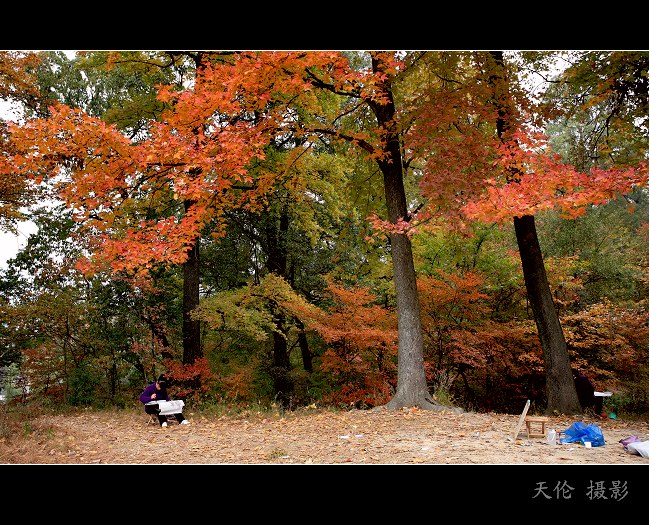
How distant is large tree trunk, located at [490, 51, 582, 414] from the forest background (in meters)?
0.05

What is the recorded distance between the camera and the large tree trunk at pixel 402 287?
7.03 metres

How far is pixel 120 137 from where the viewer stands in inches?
263

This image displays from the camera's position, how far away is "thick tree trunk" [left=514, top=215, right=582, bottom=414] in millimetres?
7156

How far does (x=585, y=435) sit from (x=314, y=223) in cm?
731

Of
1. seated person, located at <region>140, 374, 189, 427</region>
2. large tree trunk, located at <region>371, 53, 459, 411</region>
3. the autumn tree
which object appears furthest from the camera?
the autumn tree

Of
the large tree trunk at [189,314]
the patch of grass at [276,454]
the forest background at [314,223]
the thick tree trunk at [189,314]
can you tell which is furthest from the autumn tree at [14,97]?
the patch of grass at [276,454]

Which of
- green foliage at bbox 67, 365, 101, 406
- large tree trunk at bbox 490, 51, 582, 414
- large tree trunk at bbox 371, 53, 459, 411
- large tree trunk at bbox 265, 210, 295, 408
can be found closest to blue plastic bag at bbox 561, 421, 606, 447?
large tree trunk at bbox 371, 53, 459, 411

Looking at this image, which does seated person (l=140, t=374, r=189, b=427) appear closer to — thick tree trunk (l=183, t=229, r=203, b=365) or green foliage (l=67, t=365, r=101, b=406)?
thick tree trunk (l=183, t=229, r=203, b=365)

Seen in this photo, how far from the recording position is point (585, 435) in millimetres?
4676

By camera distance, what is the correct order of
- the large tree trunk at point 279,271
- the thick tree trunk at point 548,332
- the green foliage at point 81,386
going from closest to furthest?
the thick tree trunk at point 548,332, the green foliage at point 81,386, the large tree trunk at point 279,271

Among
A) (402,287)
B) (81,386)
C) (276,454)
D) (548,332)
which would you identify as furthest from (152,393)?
(548,332)

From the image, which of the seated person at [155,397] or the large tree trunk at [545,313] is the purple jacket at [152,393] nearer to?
the seated person at [155,397]

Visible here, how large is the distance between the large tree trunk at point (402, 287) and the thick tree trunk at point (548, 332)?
5.98 feet
